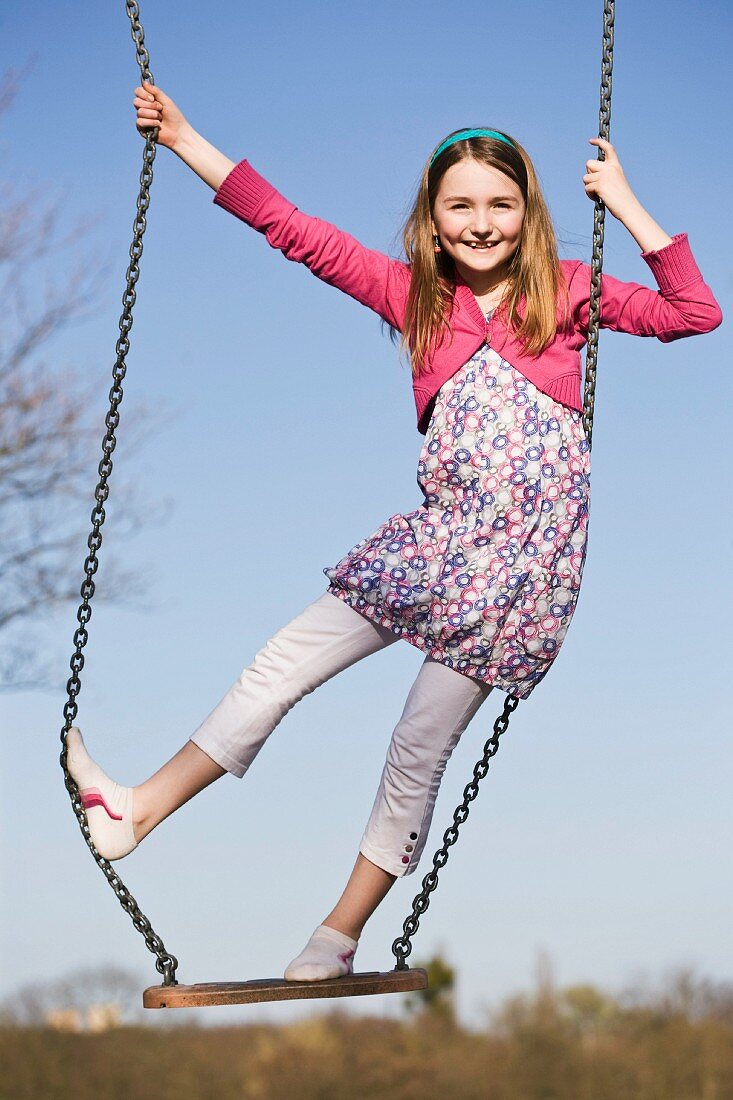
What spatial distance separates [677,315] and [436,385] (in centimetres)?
53

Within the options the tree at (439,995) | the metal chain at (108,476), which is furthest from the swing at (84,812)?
the tree at (439,995)

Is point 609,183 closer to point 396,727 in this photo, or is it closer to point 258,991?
point 396,727

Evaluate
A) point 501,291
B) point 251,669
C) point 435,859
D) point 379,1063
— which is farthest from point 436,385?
point 379,1063

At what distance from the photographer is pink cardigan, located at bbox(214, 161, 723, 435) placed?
2.85m

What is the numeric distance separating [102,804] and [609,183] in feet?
5.64

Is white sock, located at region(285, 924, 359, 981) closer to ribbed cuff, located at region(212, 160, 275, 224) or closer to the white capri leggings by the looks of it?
the white capri leggings

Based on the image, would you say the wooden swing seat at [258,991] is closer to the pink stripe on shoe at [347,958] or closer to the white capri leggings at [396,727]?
the pink stripe on shoe at [347,958]

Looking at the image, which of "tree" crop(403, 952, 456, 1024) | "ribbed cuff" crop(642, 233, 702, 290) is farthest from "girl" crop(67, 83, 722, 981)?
"tree" crop(403, 952, 456, 1024)

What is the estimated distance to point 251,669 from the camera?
2.83m

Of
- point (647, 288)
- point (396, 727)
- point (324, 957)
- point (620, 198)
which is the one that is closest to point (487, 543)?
point (396, 727)

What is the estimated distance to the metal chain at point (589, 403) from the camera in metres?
2.78

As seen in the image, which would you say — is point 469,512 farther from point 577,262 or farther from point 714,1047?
point 714,1047

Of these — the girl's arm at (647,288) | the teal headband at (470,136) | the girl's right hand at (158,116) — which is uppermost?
the girl's right hand at (158,116)

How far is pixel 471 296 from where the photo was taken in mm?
2928
